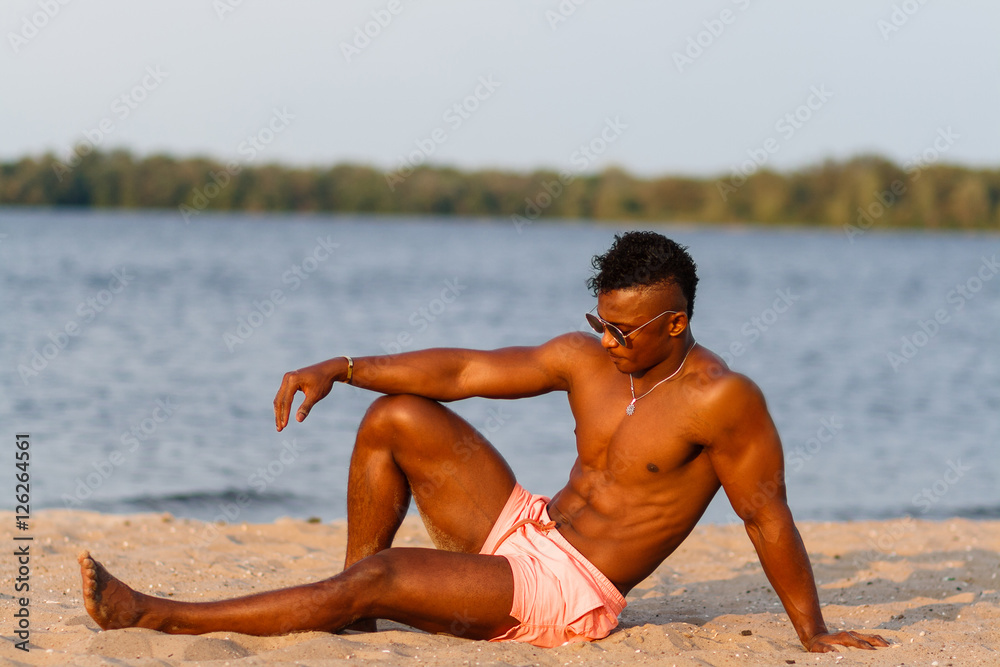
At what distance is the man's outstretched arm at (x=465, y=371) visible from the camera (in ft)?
13.1

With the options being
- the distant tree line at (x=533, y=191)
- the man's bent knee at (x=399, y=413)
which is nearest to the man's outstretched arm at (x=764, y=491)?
the man's bent knee at (x=399, y=413)

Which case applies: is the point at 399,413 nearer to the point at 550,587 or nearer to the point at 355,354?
the point at 550,587

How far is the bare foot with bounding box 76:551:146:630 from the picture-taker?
11.2ft

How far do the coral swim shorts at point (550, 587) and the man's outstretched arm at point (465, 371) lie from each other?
0.50 meters

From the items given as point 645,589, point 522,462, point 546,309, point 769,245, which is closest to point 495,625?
point 645,589

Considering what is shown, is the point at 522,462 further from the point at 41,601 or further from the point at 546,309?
the point at 546,309

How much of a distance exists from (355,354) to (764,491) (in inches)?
526

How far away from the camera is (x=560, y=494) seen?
4191 millimetres

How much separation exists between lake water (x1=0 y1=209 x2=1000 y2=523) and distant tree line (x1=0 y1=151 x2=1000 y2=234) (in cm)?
2784

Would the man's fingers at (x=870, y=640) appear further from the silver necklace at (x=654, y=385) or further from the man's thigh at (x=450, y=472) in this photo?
the man's thigh at (x=450, y=472)

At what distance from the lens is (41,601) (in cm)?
440

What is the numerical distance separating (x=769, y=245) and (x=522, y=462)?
2146 inches

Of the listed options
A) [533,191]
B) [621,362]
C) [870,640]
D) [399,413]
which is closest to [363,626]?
[399,413]

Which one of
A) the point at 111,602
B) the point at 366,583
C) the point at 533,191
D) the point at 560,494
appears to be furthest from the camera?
the point at 533,191
